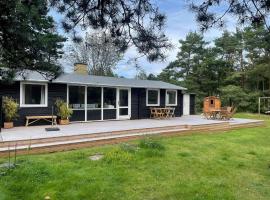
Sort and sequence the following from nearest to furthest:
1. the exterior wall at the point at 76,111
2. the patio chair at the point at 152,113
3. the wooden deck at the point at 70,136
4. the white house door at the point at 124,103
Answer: the wooden deck at the point at 70,136 → the exterior wall at the point at 76,111 → the white house door at the point at 124,103 → the patio chair at the point at 152,113

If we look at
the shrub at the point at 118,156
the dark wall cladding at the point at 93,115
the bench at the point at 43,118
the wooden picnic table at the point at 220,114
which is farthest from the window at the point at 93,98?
the shrub at the point at 118,156

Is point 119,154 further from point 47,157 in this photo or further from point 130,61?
point 130,61

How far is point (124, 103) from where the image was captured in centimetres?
1656

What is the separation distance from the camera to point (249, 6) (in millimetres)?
3547

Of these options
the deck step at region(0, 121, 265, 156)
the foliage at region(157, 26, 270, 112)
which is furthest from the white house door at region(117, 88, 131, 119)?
the foliage at region(157, 26, 270, 112)

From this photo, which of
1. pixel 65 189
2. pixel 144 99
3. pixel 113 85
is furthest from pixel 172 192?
pixel 144 99

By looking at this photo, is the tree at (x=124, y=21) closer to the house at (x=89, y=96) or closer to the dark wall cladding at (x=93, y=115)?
the house at (x=89, y=96)

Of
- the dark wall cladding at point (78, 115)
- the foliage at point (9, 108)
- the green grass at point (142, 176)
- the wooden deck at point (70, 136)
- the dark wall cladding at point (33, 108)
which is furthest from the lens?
the dark wall cladding at point (78, 115)

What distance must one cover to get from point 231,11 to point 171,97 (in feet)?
50.7

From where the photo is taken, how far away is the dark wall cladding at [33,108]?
12158 mm

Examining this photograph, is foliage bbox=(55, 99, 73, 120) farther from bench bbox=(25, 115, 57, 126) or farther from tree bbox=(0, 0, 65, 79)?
tree bbox=(0, 0, 65, 79)

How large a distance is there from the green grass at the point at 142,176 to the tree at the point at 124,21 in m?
2.33

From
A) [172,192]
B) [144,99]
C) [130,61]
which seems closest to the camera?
[130,61]

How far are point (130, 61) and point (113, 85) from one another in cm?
1180
